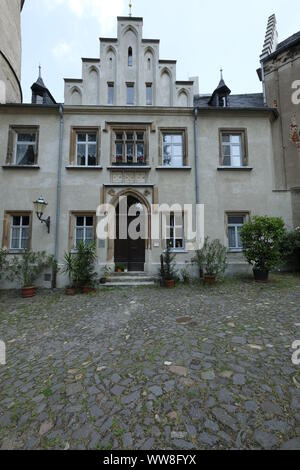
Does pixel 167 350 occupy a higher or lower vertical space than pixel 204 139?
lower

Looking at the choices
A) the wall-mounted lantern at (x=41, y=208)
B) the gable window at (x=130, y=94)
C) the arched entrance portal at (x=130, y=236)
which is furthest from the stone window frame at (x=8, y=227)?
the gable window at (x=130, y=94)

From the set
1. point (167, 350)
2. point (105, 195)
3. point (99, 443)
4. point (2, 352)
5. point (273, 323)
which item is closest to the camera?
point (99, 443)

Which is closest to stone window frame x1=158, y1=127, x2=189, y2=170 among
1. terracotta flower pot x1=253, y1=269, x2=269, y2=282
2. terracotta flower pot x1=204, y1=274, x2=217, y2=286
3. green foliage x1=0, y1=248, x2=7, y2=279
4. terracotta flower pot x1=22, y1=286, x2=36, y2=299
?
terracotta flower pot x1=204, y1=274, x2=217, y2=286

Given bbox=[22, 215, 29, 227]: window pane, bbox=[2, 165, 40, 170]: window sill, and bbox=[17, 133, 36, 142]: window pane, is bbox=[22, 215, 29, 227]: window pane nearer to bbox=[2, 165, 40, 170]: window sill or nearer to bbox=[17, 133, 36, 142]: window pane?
bbox=[2, 165, 40, 170]: window sill

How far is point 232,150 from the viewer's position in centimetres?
986

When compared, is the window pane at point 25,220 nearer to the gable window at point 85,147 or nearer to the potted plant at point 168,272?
the gable window at point 85,147

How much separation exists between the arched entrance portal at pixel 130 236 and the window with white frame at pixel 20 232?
372 centimetres

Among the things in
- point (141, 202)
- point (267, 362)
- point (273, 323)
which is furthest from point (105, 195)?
point (267, 362)

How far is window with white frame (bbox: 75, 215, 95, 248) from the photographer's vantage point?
30.1 feet

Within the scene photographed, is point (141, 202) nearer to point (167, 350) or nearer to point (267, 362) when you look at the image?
point (167, 350)

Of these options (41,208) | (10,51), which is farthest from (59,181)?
(10,51)

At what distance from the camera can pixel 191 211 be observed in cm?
927

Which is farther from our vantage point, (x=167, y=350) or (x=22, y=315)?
(x=22, y=315)
